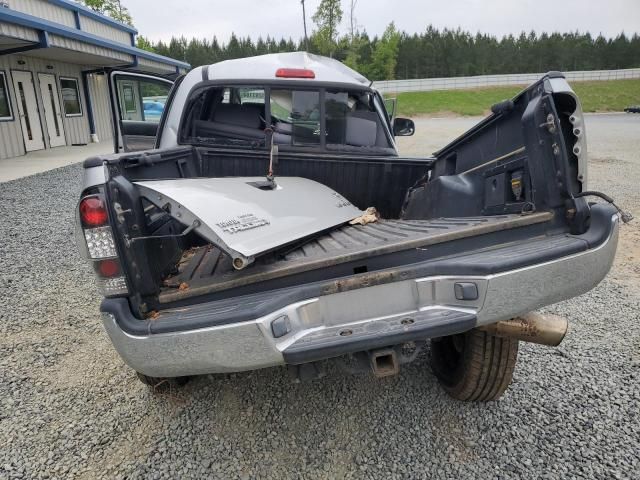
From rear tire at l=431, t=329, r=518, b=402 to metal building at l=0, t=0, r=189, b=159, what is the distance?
11418 millimetres

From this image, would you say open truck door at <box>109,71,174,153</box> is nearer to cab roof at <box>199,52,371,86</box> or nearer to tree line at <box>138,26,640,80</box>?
cab roof at <box>199,52,371,86</box>

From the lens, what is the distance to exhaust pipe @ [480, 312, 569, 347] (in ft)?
6.85

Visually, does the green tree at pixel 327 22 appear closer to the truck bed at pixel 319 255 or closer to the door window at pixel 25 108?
the door window at pixel 25 108

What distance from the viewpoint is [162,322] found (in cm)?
197

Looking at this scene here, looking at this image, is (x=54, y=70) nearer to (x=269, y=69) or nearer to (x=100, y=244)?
(x=269, y=69)

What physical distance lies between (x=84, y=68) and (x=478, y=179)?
19.5 meters

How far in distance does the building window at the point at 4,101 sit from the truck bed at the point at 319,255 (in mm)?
14230

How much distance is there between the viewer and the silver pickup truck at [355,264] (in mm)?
1917

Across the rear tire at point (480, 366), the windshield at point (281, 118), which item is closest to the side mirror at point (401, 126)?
the windshield at point (281, 118)

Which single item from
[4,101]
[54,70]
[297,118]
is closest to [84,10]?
[54,70]

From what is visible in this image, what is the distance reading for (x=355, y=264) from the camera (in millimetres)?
2189

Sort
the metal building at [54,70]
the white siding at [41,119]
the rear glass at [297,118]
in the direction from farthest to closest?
1. the white siding at [41,119]
2. the metal building at [54,70]
3. the rear glass at [297,118]

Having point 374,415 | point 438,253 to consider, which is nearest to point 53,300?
point 374,415

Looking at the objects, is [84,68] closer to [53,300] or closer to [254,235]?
[53,300]
